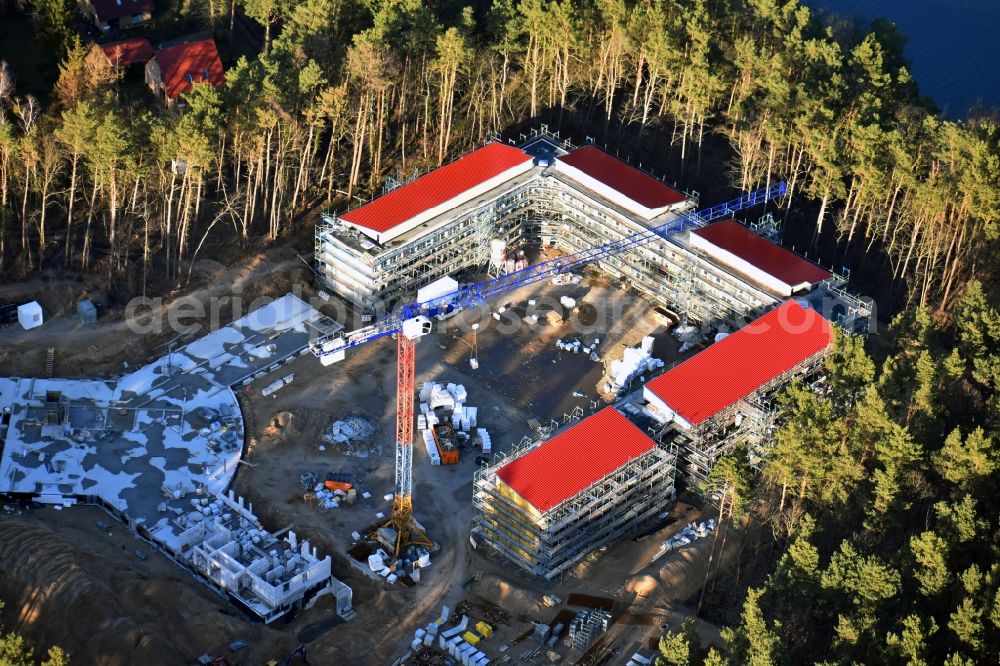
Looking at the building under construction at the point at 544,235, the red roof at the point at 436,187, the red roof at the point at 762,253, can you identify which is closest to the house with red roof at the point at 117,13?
the building under construction at the point at 544,235

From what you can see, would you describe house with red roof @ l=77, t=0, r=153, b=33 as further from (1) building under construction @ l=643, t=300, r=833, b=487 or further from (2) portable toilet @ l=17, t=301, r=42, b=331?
(1) building under construction @ l=643, t=300, r=833, b=487

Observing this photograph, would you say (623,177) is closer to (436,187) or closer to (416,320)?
(436,187)

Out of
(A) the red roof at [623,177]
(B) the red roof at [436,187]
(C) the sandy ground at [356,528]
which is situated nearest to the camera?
(C) the sandy ground at [356,528]

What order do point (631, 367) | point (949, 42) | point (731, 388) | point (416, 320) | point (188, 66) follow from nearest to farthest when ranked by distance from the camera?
point (416, 320) < point (731, 388) < point (631, 367) < point (188, 66) < point (949, 42)

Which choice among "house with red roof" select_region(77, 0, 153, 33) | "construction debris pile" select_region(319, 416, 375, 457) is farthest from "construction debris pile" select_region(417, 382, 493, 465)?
"house with red roof" select_region(77, 0, 153, 33)

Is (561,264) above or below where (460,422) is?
above

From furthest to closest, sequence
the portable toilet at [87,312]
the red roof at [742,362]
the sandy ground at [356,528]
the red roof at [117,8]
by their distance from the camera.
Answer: the red roof at [117,8]
the portable toilet at [87,312]
the red roof at [742,362]
the sandy ground at [356,528]

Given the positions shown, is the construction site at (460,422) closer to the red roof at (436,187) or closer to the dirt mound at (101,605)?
the red roof at (436,187)

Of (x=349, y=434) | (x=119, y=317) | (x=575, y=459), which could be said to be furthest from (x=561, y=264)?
(x=119, y=317)
